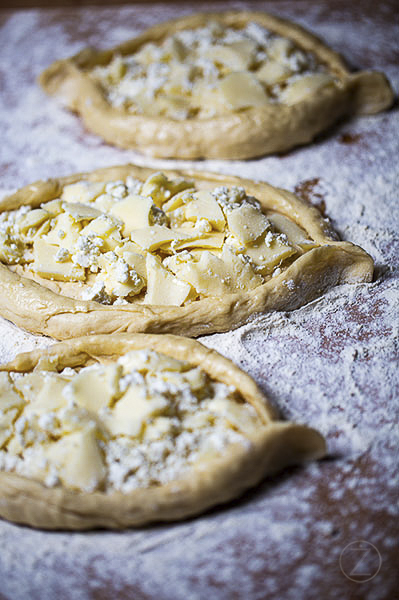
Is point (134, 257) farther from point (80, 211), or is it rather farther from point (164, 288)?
point (80, 211)

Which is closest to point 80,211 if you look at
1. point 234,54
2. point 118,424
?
point 118,424

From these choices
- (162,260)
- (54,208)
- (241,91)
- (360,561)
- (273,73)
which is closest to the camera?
(360,561)

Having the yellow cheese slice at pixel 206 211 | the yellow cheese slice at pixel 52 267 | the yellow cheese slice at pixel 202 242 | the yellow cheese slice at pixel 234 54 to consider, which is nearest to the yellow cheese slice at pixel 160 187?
the yellow cheese slice at pixel 206 211

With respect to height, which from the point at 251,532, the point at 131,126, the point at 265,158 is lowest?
the point at 251,532

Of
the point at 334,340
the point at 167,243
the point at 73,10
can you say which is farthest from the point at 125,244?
the point at 73,10

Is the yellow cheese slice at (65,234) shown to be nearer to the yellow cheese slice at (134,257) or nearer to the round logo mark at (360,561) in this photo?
the yellow cheese slice at (134,257)

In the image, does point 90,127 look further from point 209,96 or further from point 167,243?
point 167,243
